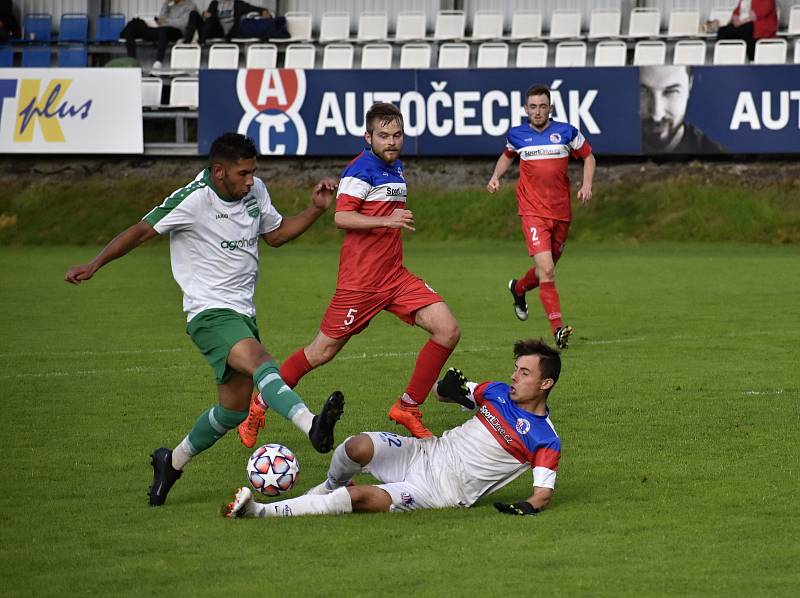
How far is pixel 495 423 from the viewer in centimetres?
628

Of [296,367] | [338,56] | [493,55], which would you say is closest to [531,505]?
[296,367]

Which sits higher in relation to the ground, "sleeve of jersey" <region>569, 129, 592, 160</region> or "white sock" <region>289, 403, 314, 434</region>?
"sleeve of jersey" <region>569, 129, 592, 160</region>

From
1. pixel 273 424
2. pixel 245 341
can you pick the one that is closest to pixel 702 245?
pixel 273 424

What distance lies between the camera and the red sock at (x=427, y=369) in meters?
7.98

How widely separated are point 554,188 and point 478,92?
1074cm

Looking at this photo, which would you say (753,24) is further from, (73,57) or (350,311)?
(350,311)

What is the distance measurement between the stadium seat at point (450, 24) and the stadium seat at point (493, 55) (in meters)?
2.54

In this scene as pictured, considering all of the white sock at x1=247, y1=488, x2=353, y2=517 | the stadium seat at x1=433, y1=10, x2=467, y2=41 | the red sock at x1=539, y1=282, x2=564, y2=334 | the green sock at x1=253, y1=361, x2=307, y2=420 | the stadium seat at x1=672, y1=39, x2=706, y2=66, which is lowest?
the red sock at x1=539, y1=282, x2=564, y2=334

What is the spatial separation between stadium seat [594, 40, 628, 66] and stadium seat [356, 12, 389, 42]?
5073 millimetres

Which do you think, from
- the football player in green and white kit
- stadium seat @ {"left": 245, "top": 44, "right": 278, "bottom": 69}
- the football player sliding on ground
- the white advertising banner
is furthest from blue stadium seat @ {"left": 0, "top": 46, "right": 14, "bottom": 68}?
the football player sliding on ground

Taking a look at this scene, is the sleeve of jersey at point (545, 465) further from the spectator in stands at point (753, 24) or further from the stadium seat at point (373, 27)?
the stadium seat at point (373, 27)

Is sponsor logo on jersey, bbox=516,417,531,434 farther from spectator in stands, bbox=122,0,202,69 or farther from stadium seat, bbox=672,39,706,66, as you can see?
spectator in stands, bbox=122,0,202,69

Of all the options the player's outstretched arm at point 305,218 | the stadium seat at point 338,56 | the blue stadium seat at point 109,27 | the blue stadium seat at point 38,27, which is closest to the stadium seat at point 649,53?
the stadium seat at point 338,56

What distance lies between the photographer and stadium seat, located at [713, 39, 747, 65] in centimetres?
2427
